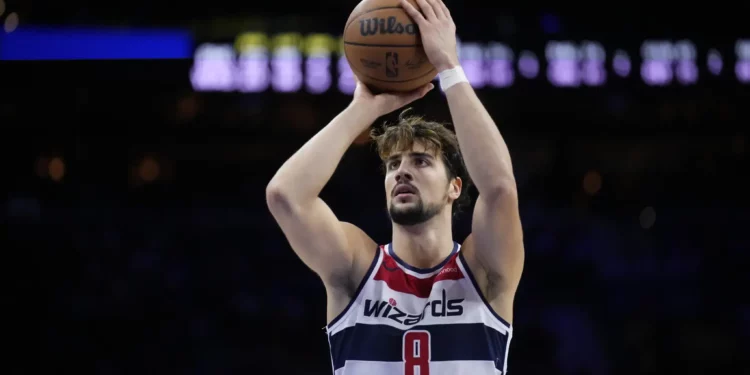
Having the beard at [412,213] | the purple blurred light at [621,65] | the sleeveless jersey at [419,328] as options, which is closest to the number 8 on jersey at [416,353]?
the sleeveless jersey at [419,328]

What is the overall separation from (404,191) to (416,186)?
7 cm

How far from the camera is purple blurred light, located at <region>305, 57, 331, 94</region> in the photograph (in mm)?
14156

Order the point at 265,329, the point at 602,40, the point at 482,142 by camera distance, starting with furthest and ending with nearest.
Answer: the point at 602,40, the point at 265,329, the point at 482,142

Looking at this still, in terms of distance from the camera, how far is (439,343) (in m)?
3.66

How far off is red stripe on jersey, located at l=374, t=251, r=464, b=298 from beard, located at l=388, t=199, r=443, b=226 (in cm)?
22

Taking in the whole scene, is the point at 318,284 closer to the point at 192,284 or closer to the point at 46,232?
the point at 192,284

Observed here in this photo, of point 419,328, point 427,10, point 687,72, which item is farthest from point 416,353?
point 687,72

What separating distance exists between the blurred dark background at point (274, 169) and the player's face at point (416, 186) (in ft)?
29.7

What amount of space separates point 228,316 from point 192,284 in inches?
37.9

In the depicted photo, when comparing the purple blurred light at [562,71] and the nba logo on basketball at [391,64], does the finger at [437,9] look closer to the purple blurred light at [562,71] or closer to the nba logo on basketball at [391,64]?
the nba logo on basketball at [391,64]

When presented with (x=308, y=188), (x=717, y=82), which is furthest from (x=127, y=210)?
(x=308, y=188)

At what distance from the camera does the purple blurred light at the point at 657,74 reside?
47.3ft

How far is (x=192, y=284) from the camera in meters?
14.0

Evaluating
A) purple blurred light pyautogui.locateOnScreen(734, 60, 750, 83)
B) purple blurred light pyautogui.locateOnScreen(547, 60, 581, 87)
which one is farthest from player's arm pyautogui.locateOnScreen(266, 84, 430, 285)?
purple blurred light pyautogui.locateOnScreen(734, 60, 750, 83)
